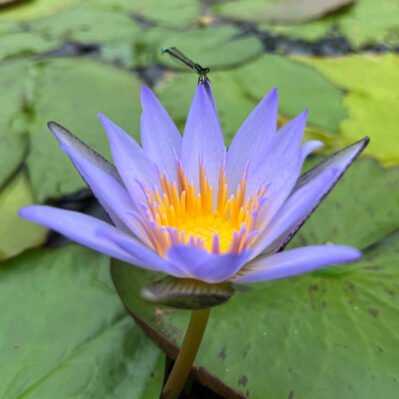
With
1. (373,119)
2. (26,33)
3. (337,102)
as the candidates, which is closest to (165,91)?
(337,102)

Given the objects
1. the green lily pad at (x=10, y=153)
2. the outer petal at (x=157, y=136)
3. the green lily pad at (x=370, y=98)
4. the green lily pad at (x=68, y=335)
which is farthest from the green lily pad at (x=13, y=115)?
the green lily pad at (x=370, y=98)

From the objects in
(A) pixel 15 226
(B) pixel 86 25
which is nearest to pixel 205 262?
(A) pixel 15 226

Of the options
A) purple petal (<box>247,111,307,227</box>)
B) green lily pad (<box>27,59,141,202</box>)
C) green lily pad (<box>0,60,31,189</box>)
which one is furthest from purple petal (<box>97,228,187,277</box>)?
green lily pad (<box>0,60,31,189</box>)

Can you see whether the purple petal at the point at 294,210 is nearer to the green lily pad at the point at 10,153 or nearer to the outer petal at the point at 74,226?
the outer petal at the point at 74,226

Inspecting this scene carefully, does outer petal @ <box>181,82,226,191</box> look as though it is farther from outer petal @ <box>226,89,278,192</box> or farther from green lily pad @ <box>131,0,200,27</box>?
green lily pad @ <box>131,0,200,27</box>

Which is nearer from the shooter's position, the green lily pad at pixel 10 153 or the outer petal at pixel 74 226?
the outer petal at pixel 74 226
